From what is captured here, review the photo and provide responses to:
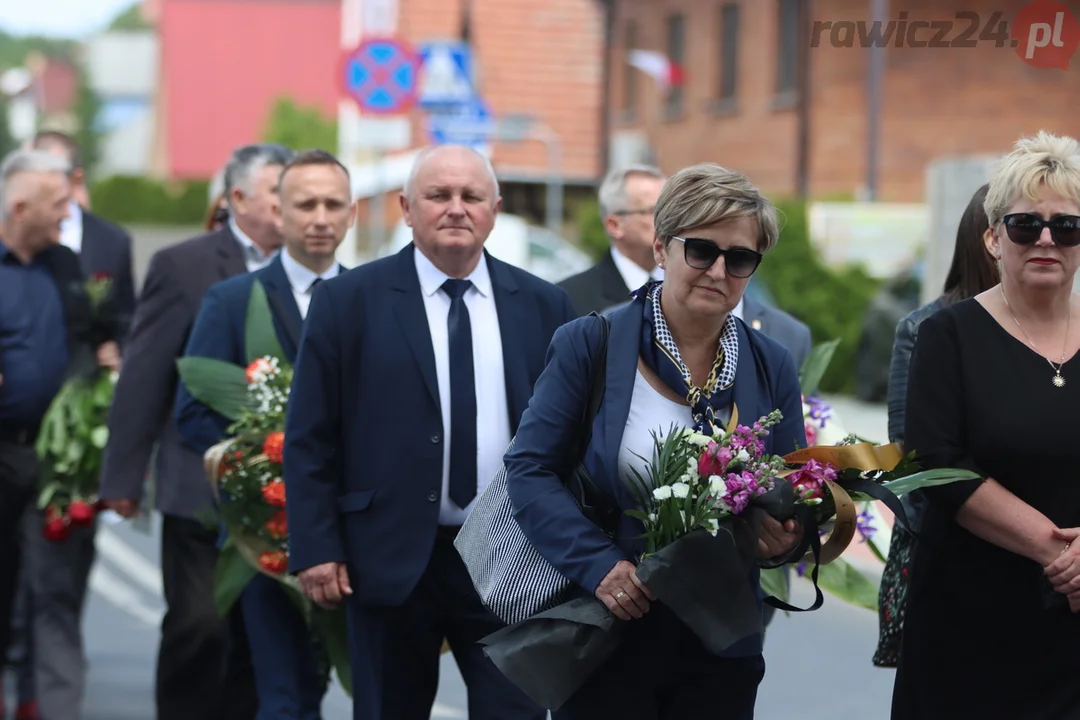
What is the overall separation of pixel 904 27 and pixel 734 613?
5.00 meters

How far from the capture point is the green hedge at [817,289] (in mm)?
23547

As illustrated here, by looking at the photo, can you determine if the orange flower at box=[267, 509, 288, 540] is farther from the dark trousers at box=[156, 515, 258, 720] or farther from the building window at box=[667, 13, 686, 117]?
the building window at box=[667, 13, 686, 117]

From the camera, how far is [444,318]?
5.43 metres

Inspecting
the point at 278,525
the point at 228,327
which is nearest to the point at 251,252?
the point at 228,327

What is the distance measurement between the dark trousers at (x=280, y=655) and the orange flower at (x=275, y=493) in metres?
0.40

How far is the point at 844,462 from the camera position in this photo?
13.7ft

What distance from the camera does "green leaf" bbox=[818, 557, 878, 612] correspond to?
609 cm

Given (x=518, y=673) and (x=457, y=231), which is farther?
(x=457, y=231)

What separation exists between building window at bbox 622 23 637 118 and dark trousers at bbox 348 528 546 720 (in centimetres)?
3658

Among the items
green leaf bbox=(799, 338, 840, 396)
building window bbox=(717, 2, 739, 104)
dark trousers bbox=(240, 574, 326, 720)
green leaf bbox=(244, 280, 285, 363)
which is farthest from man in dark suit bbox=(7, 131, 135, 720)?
building window bbox=(717, 2, 739, 104)

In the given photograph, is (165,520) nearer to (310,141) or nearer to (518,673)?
(518,673)

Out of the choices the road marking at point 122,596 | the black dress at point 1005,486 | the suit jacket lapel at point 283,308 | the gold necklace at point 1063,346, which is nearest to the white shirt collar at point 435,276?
the suit jacket lapel at point 283,308

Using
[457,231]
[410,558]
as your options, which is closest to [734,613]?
[410,558]

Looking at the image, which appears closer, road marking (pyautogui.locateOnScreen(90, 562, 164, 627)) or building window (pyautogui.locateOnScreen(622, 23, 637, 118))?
road marking (pyautogui.locateOnScreen(90, 562, 164, 627))
